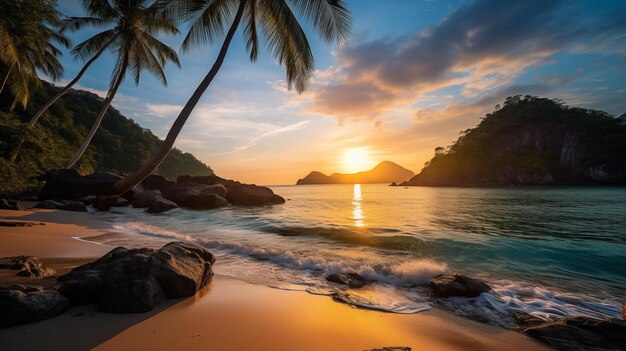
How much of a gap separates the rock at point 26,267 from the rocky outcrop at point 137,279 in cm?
76

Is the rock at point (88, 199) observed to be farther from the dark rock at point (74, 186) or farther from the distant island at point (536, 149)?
the distant island at point (536, 149)

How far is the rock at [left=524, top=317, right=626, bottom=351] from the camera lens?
9.14 feet

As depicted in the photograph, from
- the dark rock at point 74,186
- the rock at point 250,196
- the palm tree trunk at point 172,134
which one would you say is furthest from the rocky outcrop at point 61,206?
the rock at point 250,196

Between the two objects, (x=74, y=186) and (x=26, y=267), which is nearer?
(x=26, y=267)

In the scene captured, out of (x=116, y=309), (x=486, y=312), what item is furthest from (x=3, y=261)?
(x=486, y=312)

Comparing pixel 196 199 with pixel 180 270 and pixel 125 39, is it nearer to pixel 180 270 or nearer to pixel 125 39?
pixel 125 39

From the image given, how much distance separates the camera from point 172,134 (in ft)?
28.0

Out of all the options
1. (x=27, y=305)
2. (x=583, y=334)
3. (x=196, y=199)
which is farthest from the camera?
(x=196, y=199)

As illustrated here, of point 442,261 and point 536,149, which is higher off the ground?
point 536,149

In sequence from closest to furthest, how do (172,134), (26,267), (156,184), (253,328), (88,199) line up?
1. (253,328)
2. (26,267)
3. (172,134)
4. (88,199)
5. (156,184)

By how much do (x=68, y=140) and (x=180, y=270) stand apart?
44.9m

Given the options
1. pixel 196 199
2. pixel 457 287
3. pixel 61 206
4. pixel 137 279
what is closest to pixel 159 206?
pixel 196 199

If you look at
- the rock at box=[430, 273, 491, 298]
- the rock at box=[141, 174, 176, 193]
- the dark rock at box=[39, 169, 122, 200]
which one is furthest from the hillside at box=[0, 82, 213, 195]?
the rock at box=[430, 273, 491, 298]

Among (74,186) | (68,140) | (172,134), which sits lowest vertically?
(74,186)
